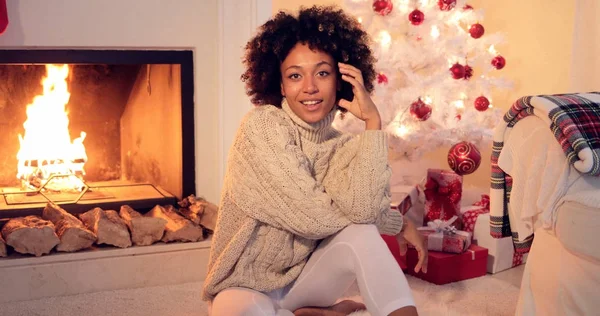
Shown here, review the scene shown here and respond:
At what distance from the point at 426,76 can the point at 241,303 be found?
1863mm

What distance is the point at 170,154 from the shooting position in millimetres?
2727

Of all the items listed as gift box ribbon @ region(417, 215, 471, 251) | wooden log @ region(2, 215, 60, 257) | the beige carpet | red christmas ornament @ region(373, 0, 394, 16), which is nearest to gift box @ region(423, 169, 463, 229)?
gift box ribbon @ region(417, 215, 471, 251)

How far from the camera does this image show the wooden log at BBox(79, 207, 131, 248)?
2.35 m

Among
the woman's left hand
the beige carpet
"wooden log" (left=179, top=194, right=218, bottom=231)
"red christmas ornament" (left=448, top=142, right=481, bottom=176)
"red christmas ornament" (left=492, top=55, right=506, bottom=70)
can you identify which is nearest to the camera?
the woman's left hand

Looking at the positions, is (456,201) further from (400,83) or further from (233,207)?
(233,207)

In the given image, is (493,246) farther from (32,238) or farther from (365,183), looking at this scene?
(32,238)

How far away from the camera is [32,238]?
225cm

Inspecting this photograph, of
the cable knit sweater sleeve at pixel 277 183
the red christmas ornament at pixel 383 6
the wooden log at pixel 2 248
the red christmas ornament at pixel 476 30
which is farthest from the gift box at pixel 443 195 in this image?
the wooden log at pixel 2 248

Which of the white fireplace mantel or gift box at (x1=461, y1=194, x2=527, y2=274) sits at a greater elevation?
Answer: the white fireplace mantel

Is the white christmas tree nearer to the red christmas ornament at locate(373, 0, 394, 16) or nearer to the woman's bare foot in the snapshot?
the red christmas ornament at locate(373, 0, 394, 16)

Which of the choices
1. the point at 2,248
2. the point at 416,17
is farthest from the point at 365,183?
the point at 416,17

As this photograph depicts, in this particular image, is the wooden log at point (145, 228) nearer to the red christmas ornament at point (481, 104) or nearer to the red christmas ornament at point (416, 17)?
the red christmas ornament at point (416, 17)

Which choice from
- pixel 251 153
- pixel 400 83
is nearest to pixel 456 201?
pixel 400 83

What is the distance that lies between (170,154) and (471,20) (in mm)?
1512
